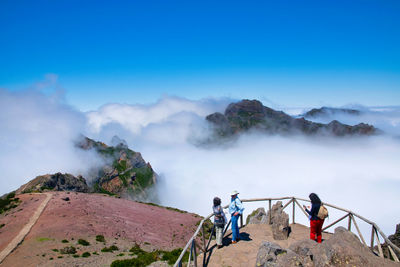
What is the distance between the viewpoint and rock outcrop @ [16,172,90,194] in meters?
Result: 50.4

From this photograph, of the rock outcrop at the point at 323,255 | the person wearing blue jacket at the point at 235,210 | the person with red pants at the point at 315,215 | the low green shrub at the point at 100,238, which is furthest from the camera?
the low green shrub at the point at 100,238

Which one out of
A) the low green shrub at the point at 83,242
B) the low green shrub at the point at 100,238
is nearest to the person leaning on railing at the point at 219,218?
the low green shrub at the point at 83,242

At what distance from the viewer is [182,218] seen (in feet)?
152

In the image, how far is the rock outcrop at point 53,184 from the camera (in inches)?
1984

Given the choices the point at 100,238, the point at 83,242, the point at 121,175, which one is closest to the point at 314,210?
the point at 83,242

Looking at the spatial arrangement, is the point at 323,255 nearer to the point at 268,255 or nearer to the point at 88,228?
the point at 268,255

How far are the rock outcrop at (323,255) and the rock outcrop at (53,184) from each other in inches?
1920

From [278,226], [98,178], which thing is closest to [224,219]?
[278,226]

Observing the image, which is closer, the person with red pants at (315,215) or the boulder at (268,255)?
the boulder at (268,255)

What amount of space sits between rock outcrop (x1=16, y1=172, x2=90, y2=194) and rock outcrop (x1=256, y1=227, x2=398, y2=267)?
160 feet

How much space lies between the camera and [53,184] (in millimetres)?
55125

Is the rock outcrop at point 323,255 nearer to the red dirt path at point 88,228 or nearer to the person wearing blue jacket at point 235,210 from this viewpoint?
the person wearing blue jacket at point 235,210

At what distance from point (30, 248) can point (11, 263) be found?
269 cm

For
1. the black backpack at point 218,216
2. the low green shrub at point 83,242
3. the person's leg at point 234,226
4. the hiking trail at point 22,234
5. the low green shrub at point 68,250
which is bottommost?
the low green shrub at point 83,242
